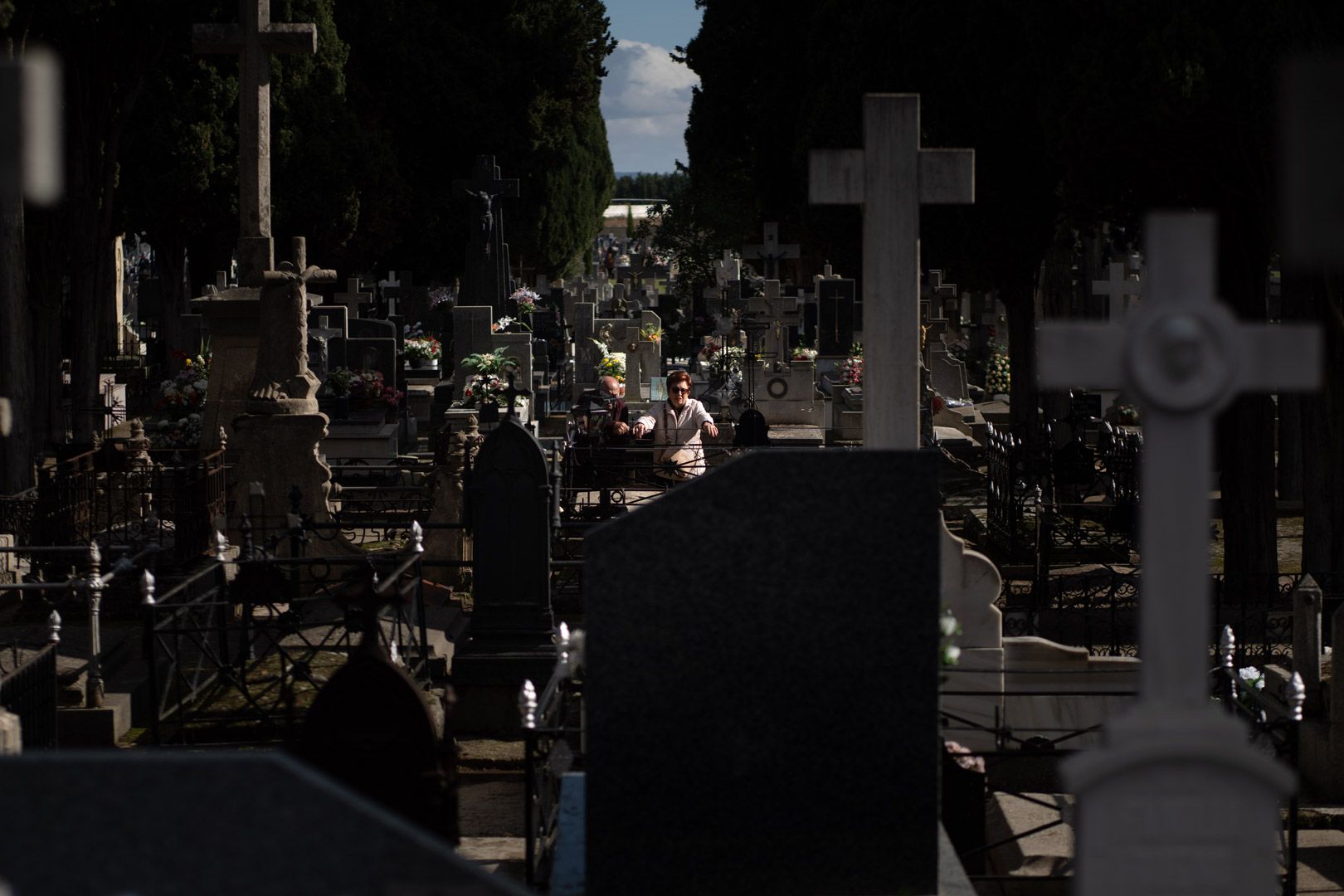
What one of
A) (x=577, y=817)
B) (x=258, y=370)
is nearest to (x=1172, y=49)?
(x=258, y=370)

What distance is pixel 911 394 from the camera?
Result: 22.8 ft

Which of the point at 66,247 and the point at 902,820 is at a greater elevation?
the point at 66,247

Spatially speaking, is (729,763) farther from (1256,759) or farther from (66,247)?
(66,247)

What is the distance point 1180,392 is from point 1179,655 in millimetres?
573

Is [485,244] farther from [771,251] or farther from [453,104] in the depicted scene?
[453,104]

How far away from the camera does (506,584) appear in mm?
9352

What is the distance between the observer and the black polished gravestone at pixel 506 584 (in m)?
9.17

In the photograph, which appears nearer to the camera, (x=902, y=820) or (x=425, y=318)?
(x=902, y=820)

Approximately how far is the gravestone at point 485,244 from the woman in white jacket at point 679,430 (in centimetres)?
1426

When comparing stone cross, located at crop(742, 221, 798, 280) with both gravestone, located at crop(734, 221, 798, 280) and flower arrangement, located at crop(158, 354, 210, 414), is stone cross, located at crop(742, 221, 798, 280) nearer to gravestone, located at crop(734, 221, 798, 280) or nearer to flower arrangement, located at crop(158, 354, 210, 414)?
gravestone, located at crop(734, 221, 798, 280)

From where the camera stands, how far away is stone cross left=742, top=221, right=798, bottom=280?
35188 mm

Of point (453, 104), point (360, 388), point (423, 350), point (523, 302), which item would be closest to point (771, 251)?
point (523, 302)

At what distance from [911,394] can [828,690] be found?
2276 mm

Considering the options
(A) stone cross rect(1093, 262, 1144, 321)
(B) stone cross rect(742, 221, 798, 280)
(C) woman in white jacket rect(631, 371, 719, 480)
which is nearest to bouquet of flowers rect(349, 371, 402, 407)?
(C) woman in white jacket rect(631, 371, 719, 480)
